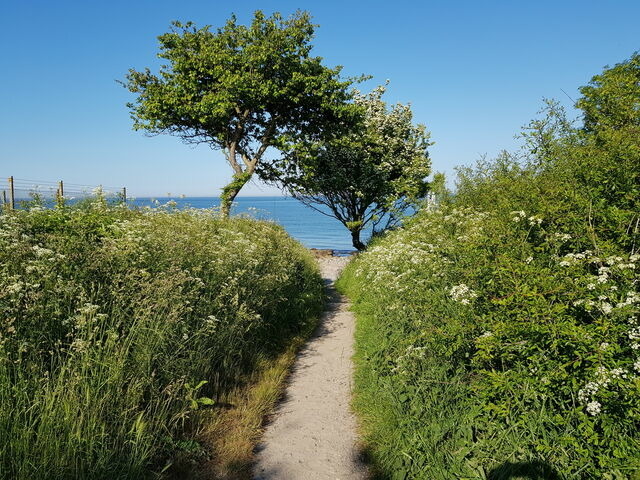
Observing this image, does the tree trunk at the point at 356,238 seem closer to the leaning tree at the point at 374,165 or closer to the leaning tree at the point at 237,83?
the leaning tree at the point at 374,165

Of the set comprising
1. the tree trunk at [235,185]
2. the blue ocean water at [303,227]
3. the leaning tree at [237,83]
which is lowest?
the blue ocean water at [303,227]

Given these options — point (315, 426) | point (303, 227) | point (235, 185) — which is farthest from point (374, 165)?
point (303, 227)

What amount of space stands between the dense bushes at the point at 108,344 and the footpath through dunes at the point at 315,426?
2.80 feet

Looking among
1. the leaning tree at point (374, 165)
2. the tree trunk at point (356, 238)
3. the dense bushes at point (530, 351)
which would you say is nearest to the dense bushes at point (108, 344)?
the dense bushes at point (530, 351)

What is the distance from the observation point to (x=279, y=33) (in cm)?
1491

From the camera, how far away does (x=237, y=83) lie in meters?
14.3

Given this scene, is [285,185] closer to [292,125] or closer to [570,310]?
[292,125]

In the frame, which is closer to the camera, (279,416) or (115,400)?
(115,400)

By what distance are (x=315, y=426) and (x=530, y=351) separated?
295 centimetres

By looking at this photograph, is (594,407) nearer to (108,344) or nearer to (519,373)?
(519,373)

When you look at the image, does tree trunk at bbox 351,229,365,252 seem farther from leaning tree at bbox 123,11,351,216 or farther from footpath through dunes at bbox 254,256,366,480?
footpath through dunes at bbox 254,256,366,480

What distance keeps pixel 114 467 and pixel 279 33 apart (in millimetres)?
15197

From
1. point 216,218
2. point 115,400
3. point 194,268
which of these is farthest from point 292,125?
point 115,400

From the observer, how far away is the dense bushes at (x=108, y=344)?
3.15 meters
